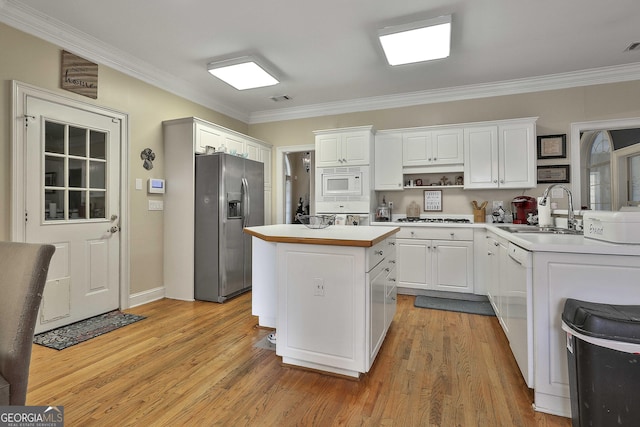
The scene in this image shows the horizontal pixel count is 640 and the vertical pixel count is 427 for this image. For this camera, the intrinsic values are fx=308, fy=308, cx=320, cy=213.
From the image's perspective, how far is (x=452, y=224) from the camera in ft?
12.2

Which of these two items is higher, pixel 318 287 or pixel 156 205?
pixel 156 205

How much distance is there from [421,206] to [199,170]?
3.05 metres

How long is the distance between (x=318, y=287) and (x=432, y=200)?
2.98 meters

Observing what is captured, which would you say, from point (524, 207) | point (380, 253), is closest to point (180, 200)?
point (380, 253)

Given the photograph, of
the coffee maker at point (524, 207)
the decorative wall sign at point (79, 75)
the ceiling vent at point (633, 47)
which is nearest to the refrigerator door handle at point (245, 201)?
the decorative wall sign at point (79, 75)

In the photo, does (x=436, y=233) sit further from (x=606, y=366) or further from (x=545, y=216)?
(x=606, y=366)

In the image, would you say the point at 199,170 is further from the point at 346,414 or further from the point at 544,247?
the point at 544,247

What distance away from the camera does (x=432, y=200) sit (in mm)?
4414

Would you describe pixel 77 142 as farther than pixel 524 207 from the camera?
No

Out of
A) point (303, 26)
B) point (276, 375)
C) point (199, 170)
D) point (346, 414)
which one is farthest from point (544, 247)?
point (199, 170)

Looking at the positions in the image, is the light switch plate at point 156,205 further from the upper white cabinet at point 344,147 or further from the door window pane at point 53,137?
the upper white cabinet at point 344,147

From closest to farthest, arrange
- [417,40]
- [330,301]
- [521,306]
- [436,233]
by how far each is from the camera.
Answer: [521,306] → [330,301] → [417,40] → [436,233]

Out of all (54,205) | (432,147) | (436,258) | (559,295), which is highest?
(432,147)

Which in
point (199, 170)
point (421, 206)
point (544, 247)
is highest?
point (199, 170)
